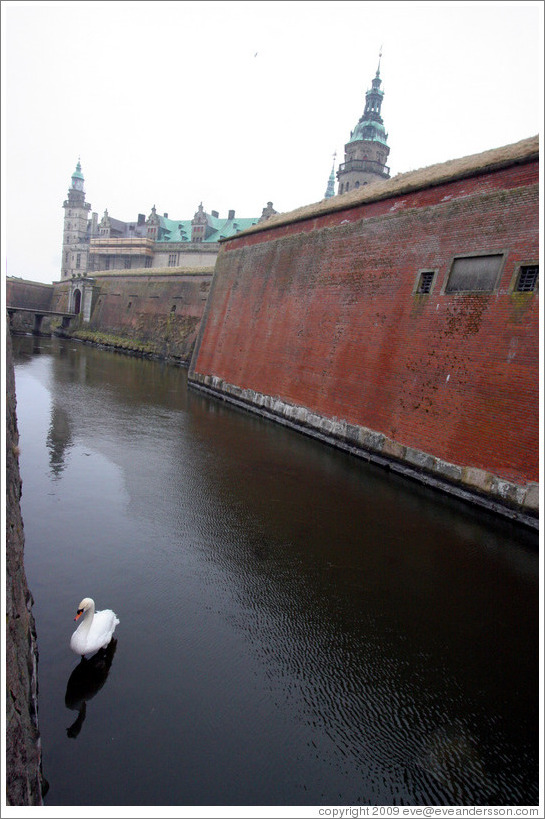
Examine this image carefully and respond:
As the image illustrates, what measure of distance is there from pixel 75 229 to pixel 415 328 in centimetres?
7310

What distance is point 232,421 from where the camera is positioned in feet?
49.6

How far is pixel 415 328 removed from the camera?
36.5 ft

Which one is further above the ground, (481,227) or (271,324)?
(481,227)

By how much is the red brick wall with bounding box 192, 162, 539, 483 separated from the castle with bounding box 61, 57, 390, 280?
77.2 ft

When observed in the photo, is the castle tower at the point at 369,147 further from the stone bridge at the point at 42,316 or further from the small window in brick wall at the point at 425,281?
the small window in brick wall at the point at 425,281

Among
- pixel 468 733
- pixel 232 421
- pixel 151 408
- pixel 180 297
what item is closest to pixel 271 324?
pixel 232 421

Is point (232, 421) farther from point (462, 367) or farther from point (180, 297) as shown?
point (180, 297)

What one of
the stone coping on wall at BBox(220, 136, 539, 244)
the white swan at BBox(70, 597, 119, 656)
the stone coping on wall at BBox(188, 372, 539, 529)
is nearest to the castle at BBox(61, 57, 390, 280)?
the stone coping on wall at BBox(220, 136, 539, 244)

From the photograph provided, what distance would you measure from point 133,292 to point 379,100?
97.5ft

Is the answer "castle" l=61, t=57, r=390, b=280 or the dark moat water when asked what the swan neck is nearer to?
the dark moat water

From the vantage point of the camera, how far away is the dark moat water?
336 centimetres

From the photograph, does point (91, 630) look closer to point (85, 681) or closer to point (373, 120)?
point (85, 681)

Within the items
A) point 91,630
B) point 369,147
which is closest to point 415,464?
point 91,630

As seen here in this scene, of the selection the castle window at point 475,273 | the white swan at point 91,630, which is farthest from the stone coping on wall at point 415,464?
the white swan at point 91,630
